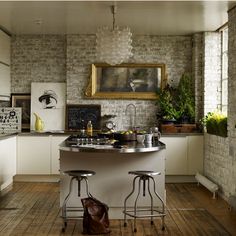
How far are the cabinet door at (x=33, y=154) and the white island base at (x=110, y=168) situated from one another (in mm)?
3008

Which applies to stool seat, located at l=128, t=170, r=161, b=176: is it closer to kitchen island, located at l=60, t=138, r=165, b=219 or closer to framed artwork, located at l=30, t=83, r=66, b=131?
kitchen island, located at l=60, t=138, r=165, b=219

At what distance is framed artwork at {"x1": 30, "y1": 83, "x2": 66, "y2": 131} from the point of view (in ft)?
31.7

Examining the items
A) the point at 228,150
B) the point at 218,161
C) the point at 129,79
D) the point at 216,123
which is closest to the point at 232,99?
the point at 228,150

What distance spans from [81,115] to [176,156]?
6.84 ft

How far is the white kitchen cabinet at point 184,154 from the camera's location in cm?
904

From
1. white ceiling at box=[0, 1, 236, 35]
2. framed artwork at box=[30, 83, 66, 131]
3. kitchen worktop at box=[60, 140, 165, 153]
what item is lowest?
kitchen worktop at box=[60, 140, 165, 153]

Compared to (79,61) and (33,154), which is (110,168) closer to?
(33,154)

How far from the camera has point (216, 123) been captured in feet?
26.7

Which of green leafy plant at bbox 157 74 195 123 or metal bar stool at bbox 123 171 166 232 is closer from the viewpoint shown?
metal bar stool at bbox 123 171 166 232

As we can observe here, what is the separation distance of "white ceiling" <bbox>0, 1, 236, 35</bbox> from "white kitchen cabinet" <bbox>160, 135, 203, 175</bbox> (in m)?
2.09

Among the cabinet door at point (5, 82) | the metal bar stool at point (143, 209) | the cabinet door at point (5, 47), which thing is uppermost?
the cabinet door at point (5, 47)

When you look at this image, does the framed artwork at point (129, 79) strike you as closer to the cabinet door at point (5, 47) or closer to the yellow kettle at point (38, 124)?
the yellow kettle at point (38, 124)

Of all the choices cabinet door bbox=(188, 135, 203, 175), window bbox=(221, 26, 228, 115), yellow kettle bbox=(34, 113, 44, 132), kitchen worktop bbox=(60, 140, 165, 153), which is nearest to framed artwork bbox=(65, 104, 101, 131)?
yellow kettle bbox=(34, 113, 44, 132)

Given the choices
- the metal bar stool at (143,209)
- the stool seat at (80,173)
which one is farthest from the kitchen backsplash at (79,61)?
the stool seat at (80,173)
